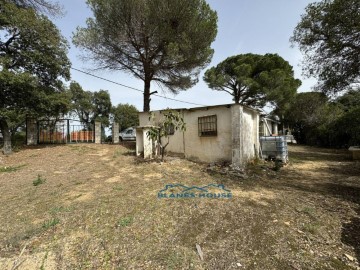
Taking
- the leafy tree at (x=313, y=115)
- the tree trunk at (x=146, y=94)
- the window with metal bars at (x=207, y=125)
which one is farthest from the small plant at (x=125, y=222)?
the leafy tree at (x=313, y=115)

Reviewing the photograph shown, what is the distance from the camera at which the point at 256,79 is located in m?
16.4

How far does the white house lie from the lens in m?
7.39

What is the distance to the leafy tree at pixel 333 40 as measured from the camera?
271 inches

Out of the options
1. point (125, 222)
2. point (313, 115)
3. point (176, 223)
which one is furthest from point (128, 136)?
point (313, 115)

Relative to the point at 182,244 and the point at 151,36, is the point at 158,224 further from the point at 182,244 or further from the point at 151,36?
the point at 151,36

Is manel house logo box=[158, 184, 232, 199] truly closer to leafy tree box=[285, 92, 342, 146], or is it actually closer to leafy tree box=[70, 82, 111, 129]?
leafy tree box=[285, 92, 342, 146]

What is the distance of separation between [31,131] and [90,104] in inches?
660

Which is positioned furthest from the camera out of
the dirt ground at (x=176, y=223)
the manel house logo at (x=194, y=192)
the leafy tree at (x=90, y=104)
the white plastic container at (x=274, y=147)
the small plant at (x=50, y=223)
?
the leafy tree at (x=90, y=104)

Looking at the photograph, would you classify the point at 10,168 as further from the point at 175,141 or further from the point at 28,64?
the point at 175,141

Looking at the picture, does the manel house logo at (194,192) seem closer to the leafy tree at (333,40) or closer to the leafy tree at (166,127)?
the leafy tree at (166,127)

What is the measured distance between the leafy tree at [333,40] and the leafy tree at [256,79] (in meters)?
6.35

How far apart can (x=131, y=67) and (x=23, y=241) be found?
458 inches

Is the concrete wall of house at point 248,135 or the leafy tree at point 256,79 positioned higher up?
the leafy tree at point 256,79

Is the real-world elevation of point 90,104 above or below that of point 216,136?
above
